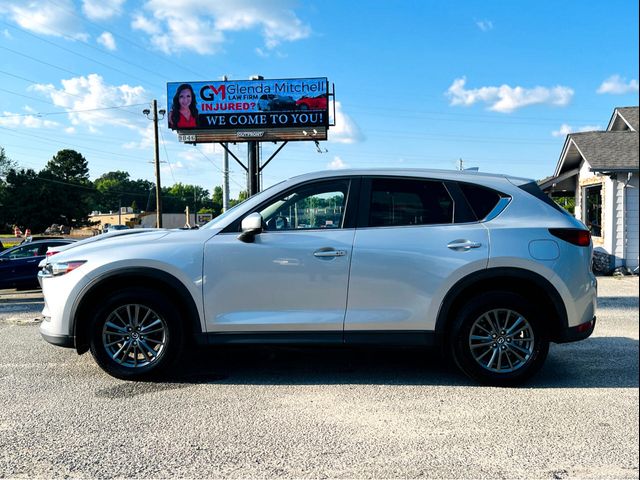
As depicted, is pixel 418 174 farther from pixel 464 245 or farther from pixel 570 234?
pixel 570 234

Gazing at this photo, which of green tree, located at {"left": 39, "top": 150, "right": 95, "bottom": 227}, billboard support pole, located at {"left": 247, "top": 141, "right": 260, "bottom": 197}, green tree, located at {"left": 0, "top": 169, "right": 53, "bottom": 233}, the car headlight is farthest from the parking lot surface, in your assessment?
green tree, located at {"left": 39, "top": 150, "right": 95, "bottom": 227}

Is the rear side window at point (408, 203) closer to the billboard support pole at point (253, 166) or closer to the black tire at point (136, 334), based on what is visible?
the black tire at point (136, 334)

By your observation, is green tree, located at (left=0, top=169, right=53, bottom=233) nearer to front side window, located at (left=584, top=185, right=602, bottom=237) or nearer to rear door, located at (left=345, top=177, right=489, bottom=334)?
front side window, located at (left=584, top=185, right=602, bottom=237)

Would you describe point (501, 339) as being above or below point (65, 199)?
below

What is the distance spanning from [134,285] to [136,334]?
43 cm

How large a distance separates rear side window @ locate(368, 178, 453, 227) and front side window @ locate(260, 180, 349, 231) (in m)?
0.29

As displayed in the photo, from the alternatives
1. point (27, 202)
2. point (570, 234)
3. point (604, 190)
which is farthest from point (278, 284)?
point (27, 202)

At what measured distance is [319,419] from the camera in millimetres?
3619

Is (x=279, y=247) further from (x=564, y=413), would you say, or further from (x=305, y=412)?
(x=564, y=413)

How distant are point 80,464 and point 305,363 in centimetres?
242

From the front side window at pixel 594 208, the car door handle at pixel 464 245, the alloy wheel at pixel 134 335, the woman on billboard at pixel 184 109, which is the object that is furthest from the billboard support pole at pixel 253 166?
the car door handle at pixel 464 245

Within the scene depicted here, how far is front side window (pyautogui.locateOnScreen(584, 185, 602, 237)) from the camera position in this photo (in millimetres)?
15295

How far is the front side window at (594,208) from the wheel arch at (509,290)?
12346 millimetres

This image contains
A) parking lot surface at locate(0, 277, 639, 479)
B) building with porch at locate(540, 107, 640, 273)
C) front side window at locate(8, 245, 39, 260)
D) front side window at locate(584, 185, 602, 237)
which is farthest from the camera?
front side window at locate(584, 185, 602, 237)
